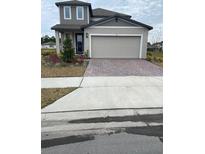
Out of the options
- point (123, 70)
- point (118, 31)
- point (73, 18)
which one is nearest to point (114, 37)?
point (118, 31)

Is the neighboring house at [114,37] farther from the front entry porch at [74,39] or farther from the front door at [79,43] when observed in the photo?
the front door at [79,43]

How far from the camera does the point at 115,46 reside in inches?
701

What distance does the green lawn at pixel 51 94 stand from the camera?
5879mm

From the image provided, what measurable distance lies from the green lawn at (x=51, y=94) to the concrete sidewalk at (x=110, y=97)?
221mm

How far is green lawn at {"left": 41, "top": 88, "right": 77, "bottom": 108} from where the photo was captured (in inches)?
231

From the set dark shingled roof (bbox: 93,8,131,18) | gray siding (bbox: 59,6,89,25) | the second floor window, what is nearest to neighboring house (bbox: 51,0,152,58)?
gray siding (bbox: 59,6,89,25)

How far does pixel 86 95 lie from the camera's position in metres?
6.54

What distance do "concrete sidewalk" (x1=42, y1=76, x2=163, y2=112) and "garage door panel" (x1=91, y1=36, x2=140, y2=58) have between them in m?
9.98

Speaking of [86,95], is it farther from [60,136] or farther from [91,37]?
[91,37]

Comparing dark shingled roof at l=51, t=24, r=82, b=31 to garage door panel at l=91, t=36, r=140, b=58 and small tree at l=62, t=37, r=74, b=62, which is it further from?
small tree at l=62, t=37, r=74, b=62
